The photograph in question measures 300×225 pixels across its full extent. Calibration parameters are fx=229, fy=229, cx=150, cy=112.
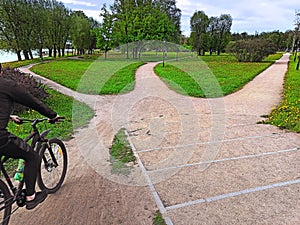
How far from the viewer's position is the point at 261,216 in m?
2.79

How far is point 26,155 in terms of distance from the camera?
2391 millimetres

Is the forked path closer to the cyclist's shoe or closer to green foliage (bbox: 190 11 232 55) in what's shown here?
the cyclist's shoe

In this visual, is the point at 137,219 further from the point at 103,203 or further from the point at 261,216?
the point at 261,216

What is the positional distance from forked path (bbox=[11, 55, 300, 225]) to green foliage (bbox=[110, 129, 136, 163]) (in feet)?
0.44

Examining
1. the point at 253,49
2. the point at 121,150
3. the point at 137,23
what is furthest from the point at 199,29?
the point at 121,150

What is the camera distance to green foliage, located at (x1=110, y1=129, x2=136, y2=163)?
4.31 metres

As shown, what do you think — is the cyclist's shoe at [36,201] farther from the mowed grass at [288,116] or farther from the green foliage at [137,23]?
the green foliage at [137,23]

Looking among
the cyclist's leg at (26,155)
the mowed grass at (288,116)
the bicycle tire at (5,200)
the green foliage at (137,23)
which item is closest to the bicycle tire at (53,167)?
the cyclist's leg at (26,155)

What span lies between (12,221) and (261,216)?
2.99 meters

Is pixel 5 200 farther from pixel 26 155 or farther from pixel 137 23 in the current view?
pixel 137 23

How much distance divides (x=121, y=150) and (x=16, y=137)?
8.35 feet

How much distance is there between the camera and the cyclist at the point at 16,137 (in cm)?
204

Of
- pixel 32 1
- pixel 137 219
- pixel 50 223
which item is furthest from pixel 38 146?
pixel 32 1

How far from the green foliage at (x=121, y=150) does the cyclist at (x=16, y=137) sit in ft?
Result: 5.89
